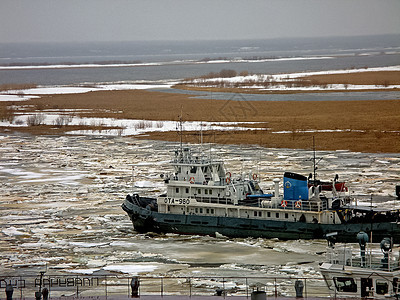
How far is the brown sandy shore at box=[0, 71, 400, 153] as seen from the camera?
79500 millimetres

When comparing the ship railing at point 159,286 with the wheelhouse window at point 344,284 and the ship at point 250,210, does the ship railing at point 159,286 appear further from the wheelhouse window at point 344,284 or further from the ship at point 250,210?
the ship at point 250,210

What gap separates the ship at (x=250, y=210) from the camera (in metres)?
40.9

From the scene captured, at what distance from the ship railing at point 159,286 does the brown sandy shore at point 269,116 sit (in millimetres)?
42011

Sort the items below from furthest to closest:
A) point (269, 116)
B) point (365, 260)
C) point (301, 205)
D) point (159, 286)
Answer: point (269, 116) → point (301, 205) → point (159, 286) → point (365, 260)

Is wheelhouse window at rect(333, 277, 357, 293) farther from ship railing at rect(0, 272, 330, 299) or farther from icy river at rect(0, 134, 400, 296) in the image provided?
icy river at rect(0, 134, 400, 296)

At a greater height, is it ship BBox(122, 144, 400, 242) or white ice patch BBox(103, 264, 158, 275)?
ship BBox(122, 144, 400, 242)

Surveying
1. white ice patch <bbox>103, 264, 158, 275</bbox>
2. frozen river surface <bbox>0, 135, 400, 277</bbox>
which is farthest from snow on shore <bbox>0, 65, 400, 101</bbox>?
white ice patch <bbox>103, 264, 158, 275</bbox>

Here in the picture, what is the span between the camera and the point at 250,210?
43.0 metres

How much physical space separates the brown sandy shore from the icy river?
504cm

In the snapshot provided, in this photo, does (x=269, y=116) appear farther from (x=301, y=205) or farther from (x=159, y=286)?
(x=159, y=286)

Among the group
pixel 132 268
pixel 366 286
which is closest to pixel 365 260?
pixel 366 286

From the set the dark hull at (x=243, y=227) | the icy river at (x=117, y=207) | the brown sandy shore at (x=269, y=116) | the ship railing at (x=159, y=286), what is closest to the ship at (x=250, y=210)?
the dark hull at (x=243, y=227)

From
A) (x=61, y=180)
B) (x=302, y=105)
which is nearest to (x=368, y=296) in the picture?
(x=61, y=180)

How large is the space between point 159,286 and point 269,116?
230 feet
